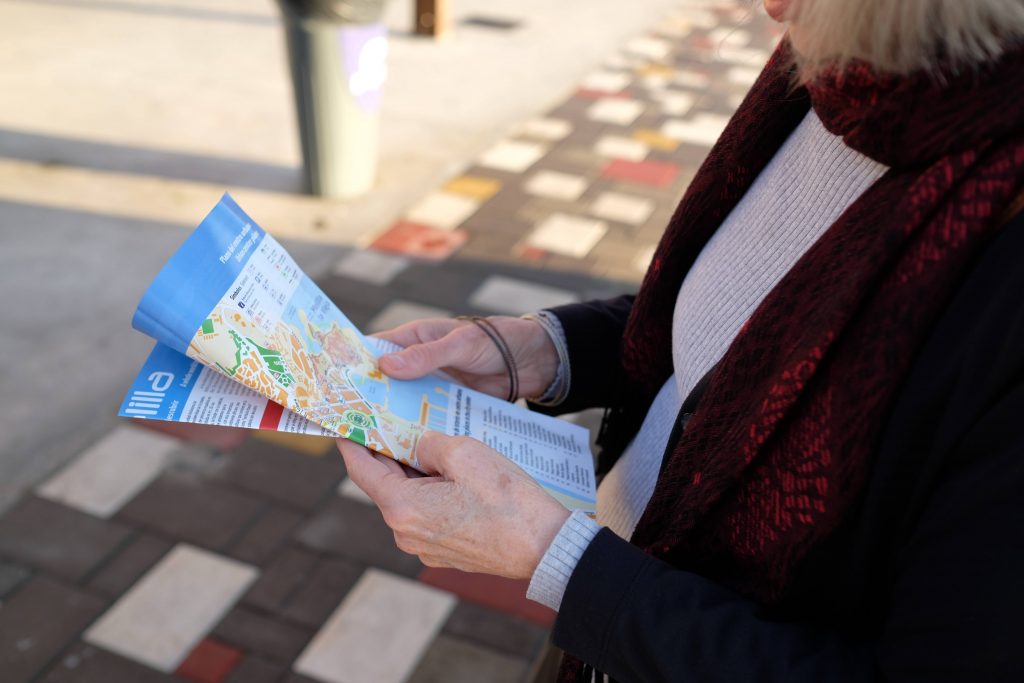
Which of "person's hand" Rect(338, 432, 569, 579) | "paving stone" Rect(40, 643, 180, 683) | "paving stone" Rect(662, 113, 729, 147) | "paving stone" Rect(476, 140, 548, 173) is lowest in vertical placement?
"paving stone" Rect(662, 113, 729, 147)

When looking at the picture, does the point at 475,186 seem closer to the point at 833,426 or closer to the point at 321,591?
the point at 321,591

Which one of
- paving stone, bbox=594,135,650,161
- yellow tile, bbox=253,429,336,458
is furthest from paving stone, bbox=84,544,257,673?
paving stone, bbox=594,135,650,161

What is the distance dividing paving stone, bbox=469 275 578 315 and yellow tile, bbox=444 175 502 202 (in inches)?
33.7

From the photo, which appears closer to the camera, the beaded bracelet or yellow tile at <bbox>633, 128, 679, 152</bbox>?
the beaded bracelet

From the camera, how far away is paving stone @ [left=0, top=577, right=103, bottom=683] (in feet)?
6.58

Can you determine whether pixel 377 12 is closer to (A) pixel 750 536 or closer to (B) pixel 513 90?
(B) pixel 513 90

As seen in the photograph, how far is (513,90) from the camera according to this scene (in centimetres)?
576

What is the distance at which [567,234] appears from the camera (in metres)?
4.06

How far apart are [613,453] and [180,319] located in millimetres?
727

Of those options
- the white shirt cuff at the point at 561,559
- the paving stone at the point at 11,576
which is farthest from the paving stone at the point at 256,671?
the white shirt cuff at the point at 561,559

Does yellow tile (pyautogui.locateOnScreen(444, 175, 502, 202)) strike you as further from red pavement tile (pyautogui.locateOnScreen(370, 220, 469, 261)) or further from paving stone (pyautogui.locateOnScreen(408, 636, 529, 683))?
paving stone (pyautogui.locateOnScreen(408, 636, 529, 683))

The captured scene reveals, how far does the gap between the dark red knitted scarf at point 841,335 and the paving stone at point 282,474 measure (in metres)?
1.73

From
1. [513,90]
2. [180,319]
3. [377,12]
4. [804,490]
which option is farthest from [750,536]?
[513,90]

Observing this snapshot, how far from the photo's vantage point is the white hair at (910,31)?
70 centimetres
